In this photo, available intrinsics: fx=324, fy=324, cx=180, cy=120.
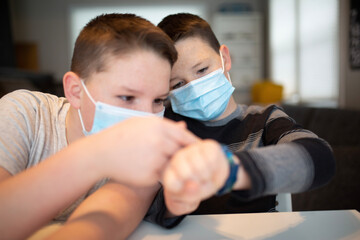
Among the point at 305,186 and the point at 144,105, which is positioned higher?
the point at 144,105

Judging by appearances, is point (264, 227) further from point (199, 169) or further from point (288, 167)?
point (199, 169)

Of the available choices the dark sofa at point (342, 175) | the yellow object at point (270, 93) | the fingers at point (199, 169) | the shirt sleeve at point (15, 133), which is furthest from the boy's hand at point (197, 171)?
the yellow object at point (270, 93)

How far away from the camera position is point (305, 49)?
489 centimetres

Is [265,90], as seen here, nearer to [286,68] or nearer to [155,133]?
[286,68]

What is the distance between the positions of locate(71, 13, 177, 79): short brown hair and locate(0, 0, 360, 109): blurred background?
3987mm

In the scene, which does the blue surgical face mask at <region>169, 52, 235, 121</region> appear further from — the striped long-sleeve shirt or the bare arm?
the bare arm

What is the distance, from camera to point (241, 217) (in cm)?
67

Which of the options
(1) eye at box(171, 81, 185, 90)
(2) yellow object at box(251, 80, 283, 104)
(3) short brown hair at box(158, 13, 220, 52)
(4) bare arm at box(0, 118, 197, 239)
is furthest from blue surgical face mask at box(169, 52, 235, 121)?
(2) yellow object at box(251, 80, 283, 104)

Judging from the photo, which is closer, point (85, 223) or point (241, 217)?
point (85, 223)

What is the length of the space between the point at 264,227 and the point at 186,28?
2.25 feet

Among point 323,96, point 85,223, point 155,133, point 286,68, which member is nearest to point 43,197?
point 85,223

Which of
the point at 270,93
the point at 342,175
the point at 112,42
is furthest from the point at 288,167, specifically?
the point at 270,93

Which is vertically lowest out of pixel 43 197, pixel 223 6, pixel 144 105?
pixel 43 197

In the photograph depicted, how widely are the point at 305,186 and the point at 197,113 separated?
55cm
